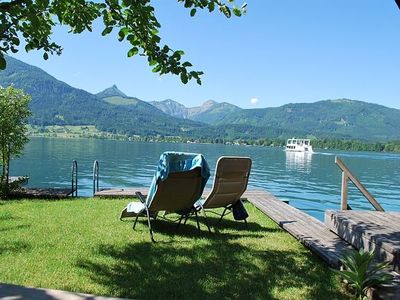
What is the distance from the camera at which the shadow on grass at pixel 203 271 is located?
14.2 feet

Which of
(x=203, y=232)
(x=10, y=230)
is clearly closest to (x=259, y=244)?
(x=203, y=232)

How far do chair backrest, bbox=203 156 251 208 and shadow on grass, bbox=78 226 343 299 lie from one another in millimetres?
1524

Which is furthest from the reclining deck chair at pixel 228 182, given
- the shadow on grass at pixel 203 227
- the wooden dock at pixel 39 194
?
the wooden dock at pixel 39 194

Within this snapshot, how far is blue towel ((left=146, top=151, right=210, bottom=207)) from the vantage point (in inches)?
273

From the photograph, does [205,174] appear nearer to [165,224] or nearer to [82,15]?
[165,224]

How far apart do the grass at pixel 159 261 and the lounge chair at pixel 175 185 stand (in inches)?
15.7

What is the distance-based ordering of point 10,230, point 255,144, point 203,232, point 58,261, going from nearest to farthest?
point 58,261, point 10,230, point 203,232, point 255,144

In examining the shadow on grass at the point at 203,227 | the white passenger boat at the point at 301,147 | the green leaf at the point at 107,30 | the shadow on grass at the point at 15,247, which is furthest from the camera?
the white passenger boat at the point at 301,147

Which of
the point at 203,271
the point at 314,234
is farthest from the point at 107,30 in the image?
the point at 314,234

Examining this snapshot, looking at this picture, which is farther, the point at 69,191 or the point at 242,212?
the point at 69,191

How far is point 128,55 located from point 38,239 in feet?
10.5

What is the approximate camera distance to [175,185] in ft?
22.4

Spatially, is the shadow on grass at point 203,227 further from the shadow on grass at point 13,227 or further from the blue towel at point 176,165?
the shadow on grass at point 13,227

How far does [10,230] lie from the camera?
6812 millimetres
